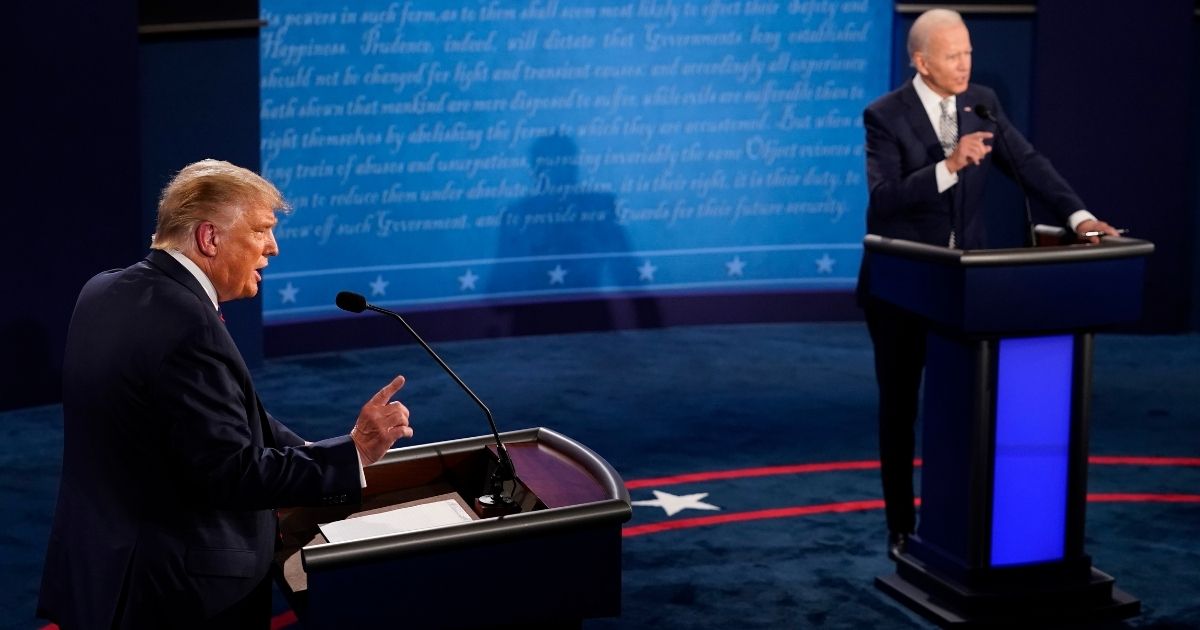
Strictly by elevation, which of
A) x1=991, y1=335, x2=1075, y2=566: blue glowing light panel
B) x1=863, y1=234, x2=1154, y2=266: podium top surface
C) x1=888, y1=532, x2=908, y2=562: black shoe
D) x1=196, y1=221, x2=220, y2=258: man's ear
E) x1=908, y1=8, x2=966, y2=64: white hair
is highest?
x1=908, y1=8, x2=966, y2=64: white hair

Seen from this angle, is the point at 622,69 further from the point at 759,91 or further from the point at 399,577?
the point at 399,577

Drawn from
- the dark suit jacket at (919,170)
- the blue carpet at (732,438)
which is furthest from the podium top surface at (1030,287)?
the blue carpet at (732,438)

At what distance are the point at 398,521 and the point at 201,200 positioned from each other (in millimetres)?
692

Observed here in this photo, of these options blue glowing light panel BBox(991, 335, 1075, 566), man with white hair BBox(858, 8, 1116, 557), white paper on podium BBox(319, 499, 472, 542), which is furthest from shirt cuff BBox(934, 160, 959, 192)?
white paper on podium BBox(319, 499, 472, 542)

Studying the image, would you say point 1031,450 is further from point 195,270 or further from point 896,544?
point 195,270

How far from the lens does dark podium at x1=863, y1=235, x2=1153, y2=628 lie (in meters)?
4.30

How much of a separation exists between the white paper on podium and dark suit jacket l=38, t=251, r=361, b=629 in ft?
0.68

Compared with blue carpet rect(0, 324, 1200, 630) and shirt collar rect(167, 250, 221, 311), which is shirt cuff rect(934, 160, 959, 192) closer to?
blue carpet rect(0, 324, 1200, 630)

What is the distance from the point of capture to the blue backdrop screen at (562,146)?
8.38 metres

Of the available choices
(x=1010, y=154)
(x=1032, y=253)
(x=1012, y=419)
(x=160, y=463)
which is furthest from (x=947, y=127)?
(x=160, y=463)

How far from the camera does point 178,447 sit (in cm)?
253

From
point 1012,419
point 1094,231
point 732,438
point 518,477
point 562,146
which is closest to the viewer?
point 518,477

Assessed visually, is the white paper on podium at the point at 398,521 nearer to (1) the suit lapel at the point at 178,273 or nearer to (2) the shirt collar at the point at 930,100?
(1) the suit lapel at the point at 178,273

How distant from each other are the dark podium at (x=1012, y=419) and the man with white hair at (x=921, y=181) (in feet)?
0.71
